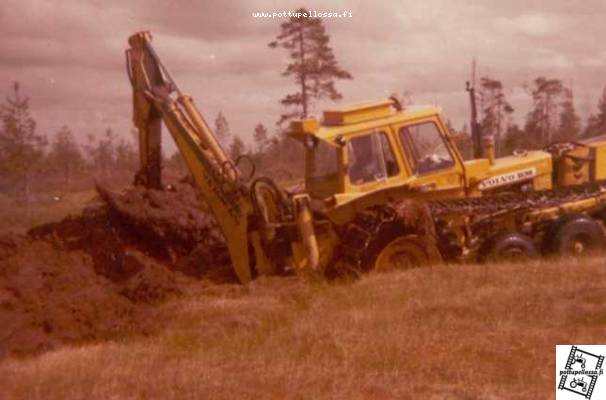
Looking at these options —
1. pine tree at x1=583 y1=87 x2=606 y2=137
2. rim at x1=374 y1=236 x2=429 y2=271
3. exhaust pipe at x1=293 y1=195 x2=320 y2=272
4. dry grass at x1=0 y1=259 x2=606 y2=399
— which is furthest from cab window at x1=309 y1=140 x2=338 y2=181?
pine tree at x1=583 y1=87 x2=606 y2=137

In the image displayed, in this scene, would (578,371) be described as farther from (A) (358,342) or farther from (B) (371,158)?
(B) (371,158)

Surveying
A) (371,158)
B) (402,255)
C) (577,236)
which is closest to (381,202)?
(371,158)

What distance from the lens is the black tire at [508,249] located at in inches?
475

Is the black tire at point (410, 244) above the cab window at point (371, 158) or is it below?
below

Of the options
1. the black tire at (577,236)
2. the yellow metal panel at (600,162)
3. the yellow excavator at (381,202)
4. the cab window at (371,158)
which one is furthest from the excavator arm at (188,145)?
the yellow metal panel at (600,162)

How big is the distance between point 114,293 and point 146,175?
3327 mm

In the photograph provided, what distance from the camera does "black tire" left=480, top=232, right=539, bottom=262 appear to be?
12062 mm

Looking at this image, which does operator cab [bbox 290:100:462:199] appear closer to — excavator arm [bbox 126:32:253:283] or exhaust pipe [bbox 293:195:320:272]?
exhaust pipe [bbox 293:195:320:272]

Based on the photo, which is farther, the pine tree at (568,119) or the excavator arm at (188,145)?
the pine tree at (568,119)

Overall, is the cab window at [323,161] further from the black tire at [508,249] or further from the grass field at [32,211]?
the grass field at [32,211]

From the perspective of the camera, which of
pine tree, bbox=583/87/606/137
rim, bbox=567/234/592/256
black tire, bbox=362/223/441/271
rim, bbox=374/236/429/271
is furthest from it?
pine tree, bbox=583/87/606/137

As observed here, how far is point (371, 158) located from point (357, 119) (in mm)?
608

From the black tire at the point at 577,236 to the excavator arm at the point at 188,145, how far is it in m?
4.32

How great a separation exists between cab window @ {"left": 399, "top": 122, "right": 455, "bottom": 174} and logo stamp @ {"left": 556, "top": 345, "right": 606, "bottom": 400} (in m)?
5.35
